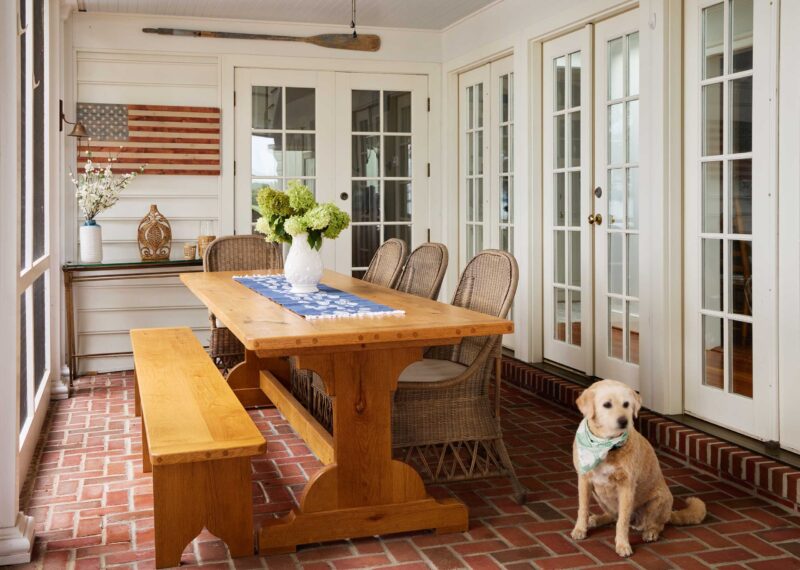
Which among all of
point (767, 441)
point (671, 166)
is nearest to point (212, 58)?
point (671, 166)

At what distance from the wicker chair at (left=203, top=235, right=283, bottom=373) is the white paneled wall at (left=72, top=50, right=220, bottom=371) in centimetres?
107

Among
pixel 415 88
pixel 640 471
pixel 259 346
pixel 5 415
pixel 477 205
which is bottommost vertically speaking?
pixel 640 471

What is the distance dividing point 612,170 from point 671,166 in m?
0.73

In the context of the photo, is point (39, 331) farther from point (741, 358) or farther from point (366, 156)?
point (741, 358)

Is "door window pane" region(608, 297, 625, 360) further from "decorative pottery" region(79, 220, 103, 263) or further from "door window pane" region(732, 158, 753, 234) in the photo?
"decorative pottery" region(79, 220, 103, 263)

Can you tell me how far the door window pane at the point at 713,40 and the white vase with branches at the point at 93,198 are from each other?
4.04m

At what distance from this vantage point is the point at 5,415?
2945 mm

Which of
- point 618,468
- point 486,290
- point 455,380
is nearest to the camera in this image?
point 618,468

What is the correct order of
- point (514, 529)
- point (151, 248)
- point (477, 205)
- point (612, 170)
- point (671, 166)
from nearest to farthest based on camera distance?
point (514, 529), point (671, 166), point (612, 170), point (151, 248), point (477, 205)

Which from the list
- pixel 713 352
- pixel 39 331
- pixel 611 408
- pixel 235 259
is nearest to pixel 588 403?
pixel 611 408

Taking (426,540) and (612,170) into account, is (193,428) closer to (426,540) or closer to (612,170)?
(426,540)

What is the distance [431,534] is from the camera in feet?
10.7

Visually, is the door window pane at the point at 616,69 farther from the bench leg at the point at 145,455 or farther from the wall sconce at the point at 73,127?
the wall sconce at the point at 73,127

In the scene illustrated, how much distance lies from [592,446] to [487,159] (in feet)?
12.9
